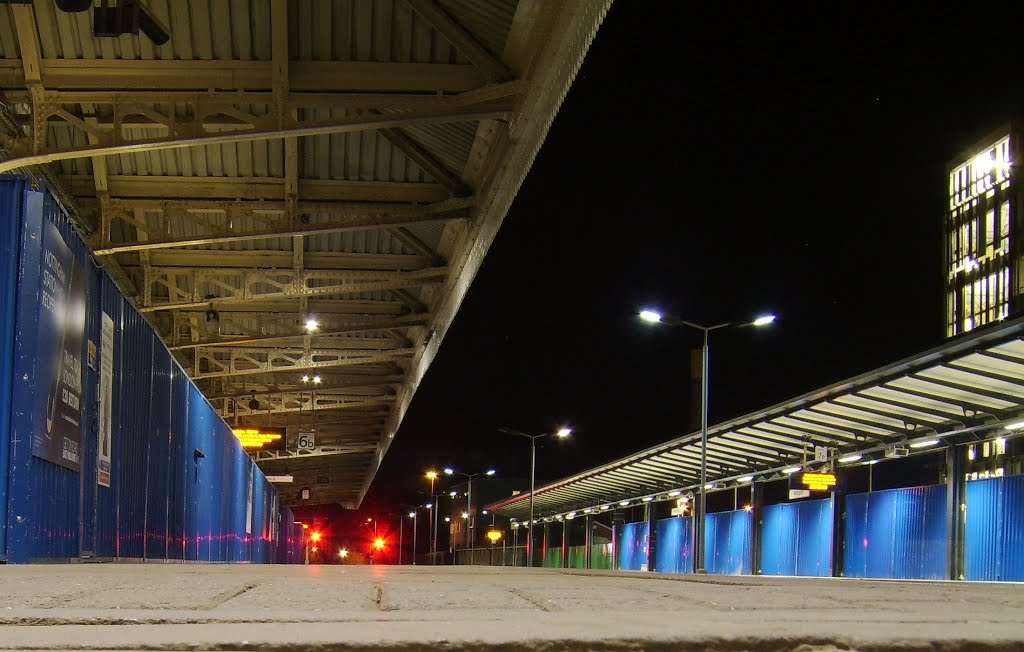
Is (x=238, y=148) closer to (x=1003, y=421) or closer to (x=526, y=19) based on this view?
(x=526, y=19)

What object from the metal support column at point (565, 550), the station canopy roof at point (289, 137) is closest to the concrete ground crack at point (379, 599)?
the station canopy roof at point (289, 137)

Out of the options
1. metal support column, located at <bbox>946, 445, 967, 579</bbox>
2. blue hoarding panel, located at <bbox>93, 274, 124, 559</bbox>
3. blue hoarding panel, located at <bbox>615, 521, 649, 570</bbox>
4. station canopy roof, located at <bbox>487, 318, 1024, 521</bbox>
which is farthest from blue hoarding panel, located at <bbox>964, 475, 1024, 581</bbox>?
blue hoarding panel, located at <bbox>615, 521, 649, 570</bbox>

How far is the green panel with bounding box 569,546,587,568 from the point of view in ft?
184

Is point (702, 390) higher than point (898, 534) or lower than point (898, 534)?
higher

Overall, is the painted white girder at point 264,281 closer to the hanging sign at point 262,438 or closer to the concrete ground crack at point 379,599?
the hanging sign at point 262,438

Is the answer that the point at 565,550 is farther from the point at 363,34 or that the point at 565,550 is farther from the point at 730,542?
the point at 363,34

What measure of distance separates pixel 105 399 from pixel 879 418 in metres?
16.9

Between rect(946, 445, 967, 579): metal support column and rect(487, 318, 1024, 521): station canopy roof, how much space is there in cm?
37

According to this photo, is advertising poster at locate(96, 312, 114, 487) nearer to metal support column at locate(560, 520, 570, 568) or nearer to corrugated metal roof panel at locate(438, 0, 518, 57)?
corrugated metal roof panel at locate(438, 0, 518, 57)

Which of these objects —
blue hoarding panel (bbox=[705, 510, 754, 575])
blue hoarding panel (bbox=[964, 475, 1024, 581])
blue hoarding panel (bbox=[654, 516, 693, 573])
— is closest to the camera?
blue hoarding panel (bbox=[964, 475, 1024, 581])

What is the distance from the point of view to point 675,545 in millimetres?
39625

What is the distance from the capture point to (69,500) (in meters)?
11.4

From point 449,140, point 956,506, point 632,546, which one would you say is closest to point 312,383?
point 632,546

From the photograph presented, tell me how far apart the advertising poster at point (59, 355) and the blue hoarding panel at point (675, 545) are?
2808 centimetres
